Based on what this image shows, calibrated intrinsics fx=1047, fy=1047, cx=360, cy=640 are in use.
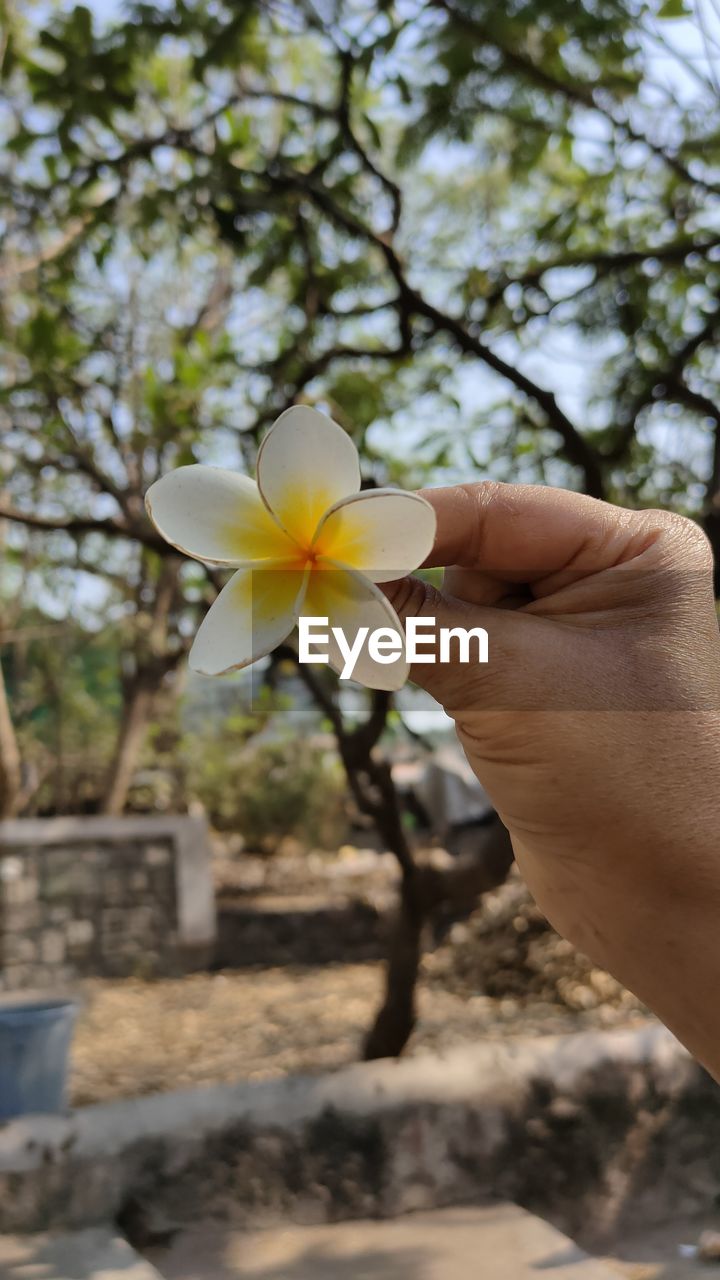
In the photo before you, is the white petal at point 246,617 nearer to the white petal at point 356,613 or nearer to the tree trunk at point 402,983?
the white petal at point 356,613

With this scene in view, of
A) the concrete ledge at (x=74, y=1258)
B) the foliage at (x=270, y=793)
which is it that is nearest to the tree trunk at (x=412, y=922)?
the concrete ledge at (x=74, y=1258)

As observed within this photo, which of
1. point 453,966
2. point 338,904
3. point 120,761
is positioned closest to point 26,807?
point 120,761

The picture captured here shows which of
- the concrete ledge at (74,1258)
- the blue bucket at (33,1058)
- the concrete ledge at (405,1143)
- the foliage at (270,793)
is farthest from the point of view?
the foliage at (270,793)

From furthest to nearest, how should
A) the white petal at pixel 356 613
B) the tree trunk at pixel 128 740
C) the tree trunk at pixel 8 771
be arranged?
the tree trunk at pixel 128 740
the tree trunk at pixel 8 771
the white petal at pixel 356 613

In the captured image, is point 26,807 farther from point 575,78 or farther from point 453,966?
point 575,78

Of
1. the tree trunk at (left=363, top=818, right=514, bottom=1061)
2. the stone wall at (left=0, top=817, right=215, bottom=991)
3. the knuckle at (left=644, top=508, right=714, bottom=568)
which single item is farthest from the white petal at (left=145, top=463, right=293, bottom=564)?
the stone wall at (left=0, top=817, right=215, bottom=991)

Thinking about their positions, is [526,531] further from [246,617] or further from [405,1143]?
[405,1143]

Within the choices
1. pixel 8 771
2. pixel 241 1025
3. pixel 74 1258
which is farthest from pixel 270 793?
pixel 74 1258
